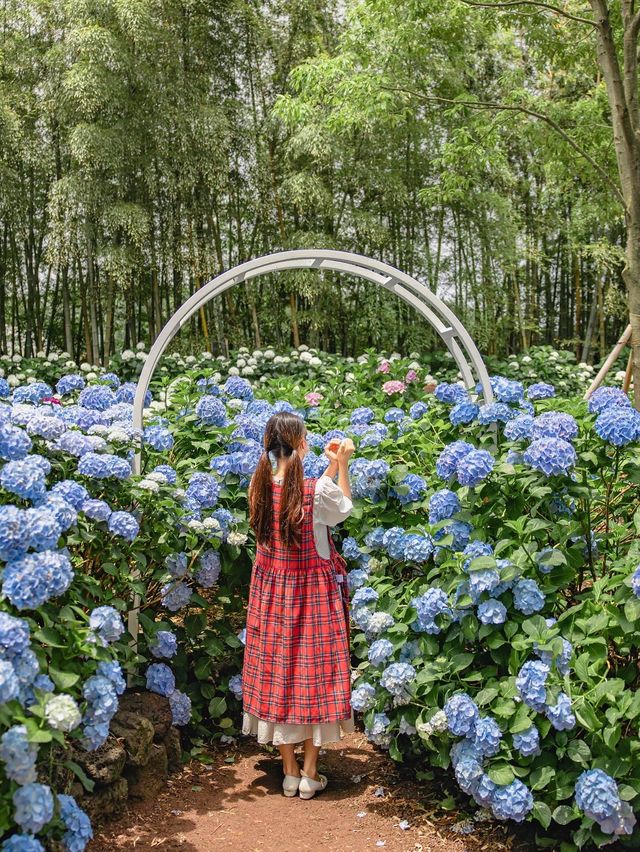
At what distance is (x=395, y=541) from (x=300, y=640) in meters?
0.36

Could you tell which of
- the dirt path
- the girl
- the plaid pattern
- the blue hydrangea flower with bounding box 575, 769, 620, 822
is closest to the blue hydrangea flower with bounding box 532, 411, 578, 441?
the girl

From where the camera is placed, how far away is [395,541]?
89.6 inches

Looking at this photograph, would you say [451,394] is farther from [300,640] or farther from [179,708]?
[179,708]

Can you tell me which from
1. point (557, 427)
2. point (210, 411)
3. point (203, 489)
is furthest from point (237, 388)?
point (557, 427)

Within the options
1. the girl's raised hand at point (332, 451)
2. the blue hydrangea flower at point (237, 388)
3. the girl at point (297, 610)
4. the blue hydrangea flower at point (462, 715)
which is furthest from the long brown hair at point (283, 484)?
the blue hydrangea flower at point (237, 388)

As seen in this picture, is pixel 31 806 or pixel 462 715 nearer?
pixel 31 806

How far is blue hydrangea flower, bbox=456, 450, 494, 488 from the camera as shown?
1.92 meters

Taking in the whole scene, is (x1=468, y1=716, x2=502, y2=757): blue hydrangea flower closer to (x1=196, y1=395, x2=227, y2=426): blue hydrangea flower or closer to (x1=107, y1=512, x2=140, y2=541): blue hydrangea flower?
(x1=107, y1=512, x2=140, y2=541): blue hydrangea flower

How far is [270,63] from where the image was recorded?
7766 millimetres

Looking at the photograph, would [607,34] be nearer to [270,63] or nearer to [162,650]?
[162,650]

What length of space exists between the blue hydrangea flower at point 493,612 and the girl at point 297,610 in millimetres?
447

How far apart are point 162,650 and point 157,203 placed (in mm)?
6116

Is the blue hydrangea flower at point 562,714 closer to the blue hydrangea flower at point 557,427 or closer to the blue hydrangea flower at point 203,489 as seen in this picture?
the blue hydrangea flower at point 557,427

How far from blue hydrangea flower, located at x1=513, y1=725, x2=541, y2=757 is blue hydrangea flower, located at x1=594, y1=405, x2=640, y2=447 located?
0.64 m
